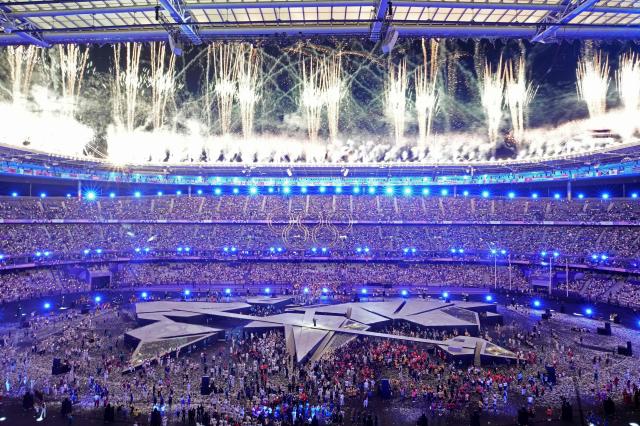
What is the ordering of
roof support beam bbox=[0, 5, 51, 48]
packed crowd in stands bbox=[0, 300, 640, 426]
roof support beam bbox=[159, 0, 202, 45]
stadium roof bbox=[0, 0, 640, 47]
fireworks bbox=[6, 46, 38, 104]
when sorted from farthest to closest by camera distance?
fireworks bbox=[6, 46, 38, 104], packed crowd in stands bbox=[0, 300, 640, 426], roof support beam bbox=[0, 5, 51, 48], stadium roof bbox=[0, 0, 640, 47], roof support beam bbox=[159, 0, 202, 45]

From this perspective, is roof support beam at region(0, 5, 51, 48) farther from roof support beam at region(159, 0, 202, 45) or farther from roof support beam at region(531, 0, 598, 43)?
roof support beam at region(531, 0, 598, 43)

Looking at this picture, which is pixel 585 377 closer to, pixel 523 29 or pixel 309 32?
pixel 523 29

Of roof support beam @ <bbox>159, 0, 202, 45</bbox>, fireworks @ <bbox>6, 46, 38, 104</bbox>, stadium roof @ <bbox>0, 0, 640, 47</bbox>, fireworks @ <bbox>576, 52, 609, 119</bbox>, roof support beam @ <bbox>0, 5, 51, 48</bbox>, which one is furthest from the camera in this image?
fireworks @ <bbox>576, 52, 609, 119</bbox>

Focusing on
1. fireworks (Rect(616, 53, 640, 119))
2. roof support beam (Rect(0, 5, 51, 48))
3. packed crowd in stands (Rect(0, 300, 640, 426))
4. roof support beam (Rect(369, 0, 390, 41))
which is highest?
fireworks (Rect(616, 53, 640, 119))

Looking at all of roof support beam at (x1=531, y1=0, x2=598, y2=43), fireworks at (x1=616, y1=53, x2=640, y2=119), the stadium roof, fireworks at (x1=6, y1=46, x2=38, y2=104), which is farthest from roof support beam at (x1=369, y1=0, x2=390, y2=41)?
fireworks at (x1=616, y1=53, x2=640, y2=119)

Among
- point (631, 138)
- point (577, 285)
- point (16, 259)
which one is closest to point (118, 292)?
point (16, 259)
